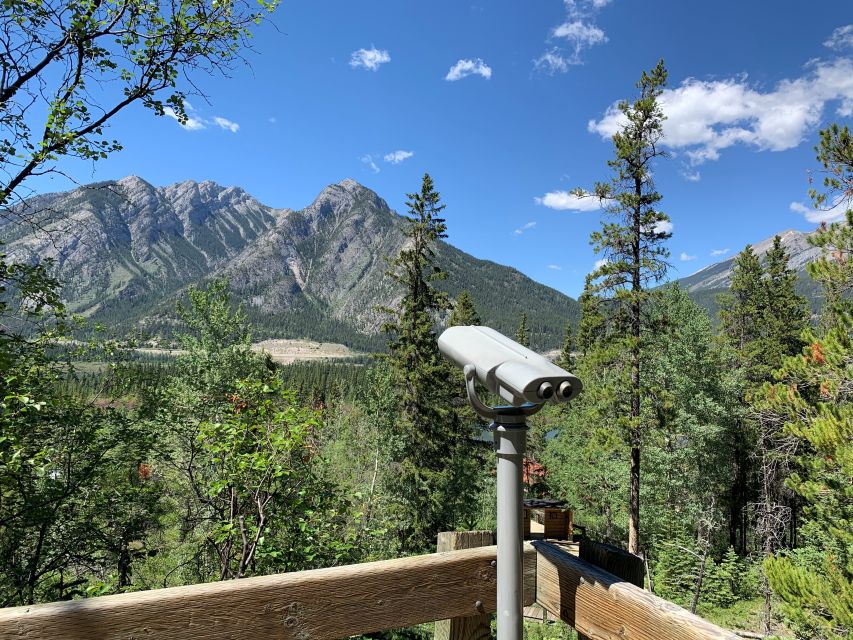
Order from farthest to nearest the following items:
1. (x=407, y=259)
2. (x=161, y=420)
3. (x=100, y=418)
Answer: (x=407, y=259), (x=161, y=420), (x=100, y=418)

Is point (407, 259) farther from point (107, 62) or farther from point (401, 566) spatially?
point (401, 566)

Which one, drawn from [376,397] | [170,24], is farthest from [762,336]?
[170,24]

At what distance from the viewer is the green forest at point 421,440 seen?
372cm

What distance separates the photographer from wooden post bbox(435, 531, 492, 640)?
1.44m

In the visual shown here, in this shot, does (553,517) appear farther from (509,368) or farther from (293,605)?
(509,368)

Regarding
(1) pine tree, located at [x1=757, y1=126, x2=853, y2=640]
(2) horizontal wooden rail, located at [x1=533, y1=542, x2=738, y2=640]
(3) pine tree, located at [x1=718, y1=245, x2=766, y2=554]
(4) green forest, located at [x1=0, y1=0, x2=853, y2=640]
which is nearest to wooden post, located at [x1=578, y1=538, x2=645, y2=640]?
(2) horizontal wooden rail, located at [x1=533, y1=542, x2=738, y2=640]

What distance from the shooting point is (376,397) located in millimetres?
19078

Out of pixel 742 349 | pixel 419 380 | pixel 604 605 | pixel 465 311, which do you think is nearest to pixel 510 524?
pixel 604 605

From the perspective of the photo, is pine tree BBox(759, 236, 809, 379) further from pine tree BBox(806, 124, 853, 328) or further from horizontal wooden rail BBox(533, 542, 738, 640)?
horizontal wooden rail BBox(533, 542, 738, 640)

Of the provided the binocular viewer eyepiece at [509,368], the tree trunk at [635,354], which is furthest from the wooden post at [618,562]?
the tree trunk at [635,354]

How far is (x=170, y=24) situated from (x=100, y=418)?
363cm

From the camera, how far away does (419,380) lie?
16188mm

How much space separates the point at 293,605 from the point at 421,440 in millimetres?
15422

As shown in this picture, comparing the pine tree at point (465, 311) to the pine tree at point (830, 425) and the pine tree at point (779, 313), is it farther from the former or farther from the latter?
the pine tree at point (830, 425)
